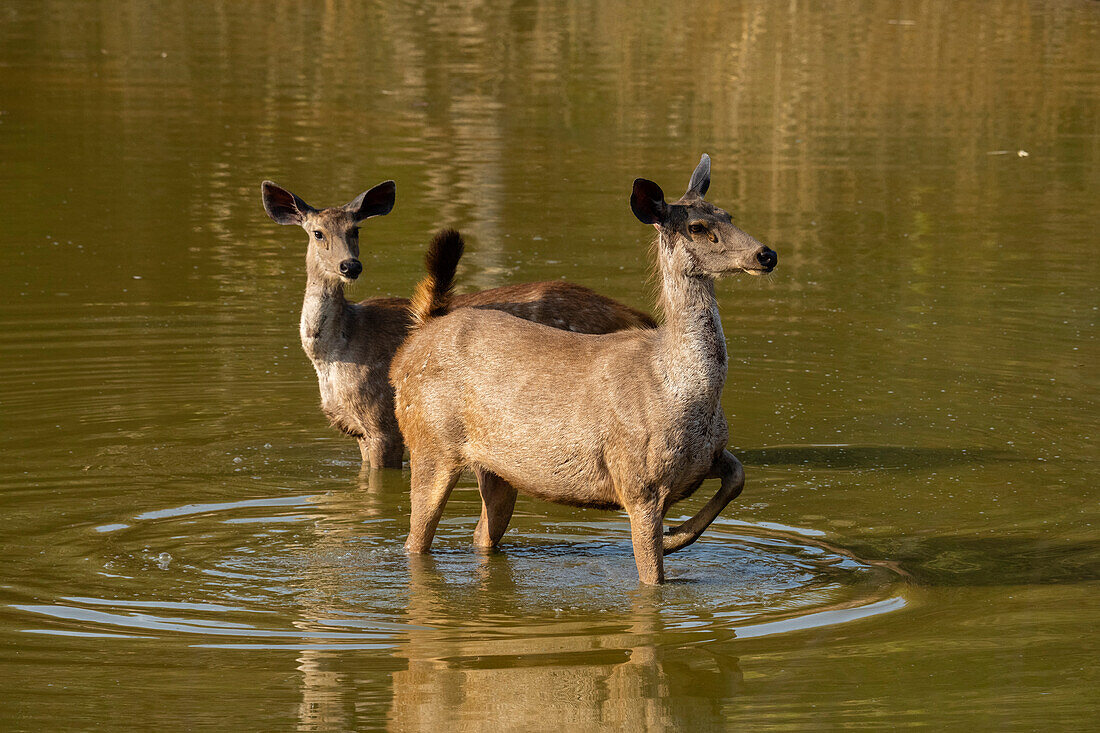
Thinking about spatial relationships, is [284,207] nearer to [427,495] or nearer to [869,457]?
[427,495]

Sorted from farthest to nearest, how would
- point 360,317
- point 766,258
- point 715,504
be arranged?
1. point 360,317
2. point 715,504
3. point 766,258

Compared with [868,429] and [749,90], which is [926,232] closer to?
[868,429]

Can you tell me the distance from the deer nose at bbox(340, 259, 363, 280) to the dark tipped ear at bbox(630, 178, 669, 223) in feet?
10.3

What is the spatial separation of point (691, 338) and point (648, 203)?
0.70 m

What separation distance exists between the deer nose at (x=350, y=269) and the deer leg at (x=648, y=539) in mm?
3286

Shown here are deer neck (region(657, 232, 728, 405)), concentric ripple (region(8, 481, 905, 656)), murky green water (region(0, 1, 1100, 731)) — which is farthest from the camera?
deer neck (region(657, 232, 728, 405))

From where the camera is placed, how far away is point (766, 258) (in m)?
8.48

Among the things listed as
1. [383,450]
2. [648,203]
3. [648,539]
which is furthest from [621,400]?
[383,450]

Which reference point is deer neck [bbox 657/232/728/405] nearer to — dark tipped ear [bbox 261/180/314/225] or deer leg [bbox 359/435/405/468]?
deer leg [bbox 359/435/405/468]

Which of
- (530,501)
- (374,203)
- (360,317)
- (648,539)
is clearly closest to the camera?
(648,539)

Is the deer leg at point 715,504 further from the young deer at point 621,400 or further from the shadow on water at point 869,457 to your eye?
the shadow on water at point 869,457

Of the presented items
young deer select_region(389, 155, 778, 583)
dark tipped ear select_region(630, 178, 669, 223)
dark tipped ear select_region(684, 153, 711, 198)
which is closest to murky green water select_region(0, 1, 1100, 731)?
young deer select_region(389, 155, 778, 583)

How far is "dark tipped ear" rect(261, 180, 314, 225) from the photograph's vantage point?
460 inches

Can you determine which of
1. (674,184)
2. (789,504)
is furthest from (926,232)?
(789,504)
